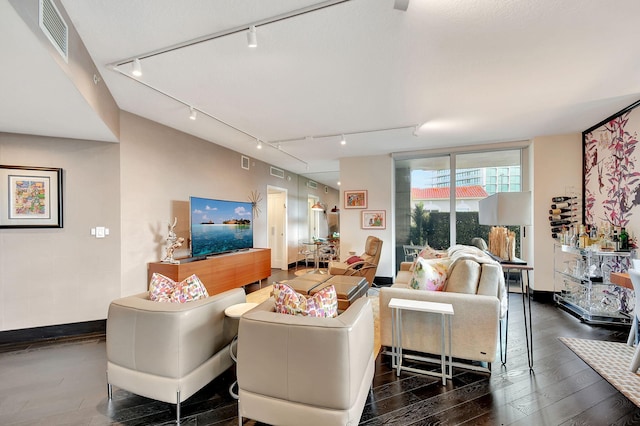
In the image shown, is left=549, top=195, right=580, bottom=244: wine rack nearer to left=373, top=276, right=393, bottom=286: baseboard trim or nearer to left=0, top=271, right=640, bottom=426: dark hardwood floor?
left=0, top=271, right=640, bottom=426: dark hardwood floor

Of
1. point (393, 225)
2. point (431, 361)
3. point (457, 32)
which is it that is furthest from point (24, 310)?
point (393, 225)

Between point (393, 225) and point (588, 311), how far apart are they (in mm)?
3103

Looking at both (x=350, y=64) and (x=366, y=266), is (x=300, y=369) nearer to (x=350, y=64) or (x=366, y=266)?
(x=350, y=64)

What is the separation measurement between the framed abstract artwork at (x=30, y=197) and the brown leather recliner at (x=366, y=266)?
3.79 meters

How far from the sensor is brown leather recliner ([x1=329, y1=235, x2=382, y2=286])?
4.46 meters

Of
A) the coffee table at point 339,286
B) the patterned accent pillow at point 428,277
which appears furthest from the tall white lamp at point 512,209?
the coffee table at point 339,286

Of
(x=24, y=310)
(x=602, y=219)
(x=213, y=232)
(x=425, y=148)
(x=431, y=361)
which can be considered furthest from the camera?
(x=425, y=148)

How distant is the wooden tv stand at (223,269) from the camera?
362 centimetres

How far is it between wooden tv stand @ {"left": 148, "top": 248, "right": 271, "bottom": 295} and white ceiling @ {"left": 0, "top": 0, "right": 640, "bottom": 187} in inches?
71.0

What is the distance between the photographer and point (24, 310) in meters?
3.05

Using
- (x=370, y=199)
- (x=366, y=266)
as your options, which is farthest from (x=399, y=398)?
(x=370, y=199)

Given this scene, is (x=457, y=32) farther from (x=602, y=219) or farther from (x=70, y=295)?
(x=70, y=295)

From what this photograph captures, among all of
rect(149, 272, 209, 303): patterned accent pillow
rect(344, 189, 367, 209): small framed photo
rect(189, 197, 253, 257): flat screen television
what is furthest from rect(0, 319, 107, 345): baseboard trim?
rect(344, 189, 367, 209): small framed photo

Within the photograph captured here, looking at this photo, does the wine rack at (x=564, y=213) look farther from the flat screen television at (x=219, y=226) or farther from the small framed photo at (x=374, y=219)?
the flat screen television at (x=219, y=226)
